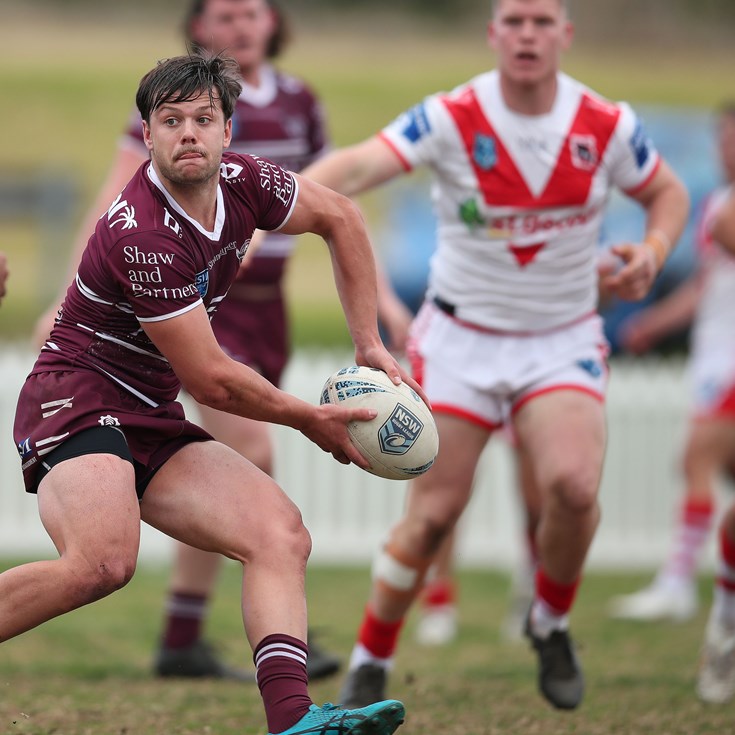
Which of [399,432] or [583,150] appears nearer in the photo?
[399,432]

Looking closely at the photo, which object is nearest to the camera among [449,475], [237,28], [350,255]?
[350,255]

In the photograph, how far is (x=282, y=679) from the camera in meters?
3.86

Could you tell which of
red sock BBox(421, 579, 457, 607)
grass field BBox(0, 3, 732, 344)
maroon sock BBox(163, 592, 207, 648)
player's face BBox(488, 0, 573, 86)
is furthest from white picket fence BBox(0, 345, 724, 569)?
grass field BBox(0, 3, 732, 344)

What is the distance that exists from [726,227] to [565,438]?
1366 mm

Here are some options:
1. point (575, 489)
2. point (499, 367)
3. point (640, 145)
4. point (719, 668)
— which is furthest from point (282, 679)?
point (640, 145)

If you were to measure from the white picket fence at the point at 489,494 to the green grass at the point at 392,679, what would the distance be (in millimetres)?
1003

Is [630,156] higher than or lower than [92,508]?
higher

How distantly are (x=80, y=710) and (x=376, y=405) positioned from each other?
2.01 m

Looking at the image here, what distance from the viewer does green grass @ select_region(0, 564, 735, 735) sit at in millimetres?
5070

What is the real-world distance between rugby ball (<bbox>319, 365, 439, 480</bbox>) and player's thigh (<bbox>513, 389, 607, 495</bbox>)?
97cm

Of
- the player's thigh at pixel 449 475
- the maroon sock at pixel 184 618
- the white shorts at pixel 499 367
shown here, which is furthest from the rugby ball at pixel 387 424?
the maroon sock at pixel 184 618

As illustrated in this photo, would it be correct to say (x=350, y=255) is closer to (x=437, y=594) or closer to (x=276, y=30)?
(x=276, y=30)

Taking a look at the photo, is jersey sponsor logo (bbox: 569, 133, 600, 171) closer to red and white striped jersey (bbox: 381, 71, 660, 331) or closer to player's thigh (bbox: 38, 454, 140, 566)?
red and white striped jersey (bbox: 381, 71, 660, 331)

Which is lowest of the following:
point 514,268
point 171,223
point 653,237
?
point 514,268
